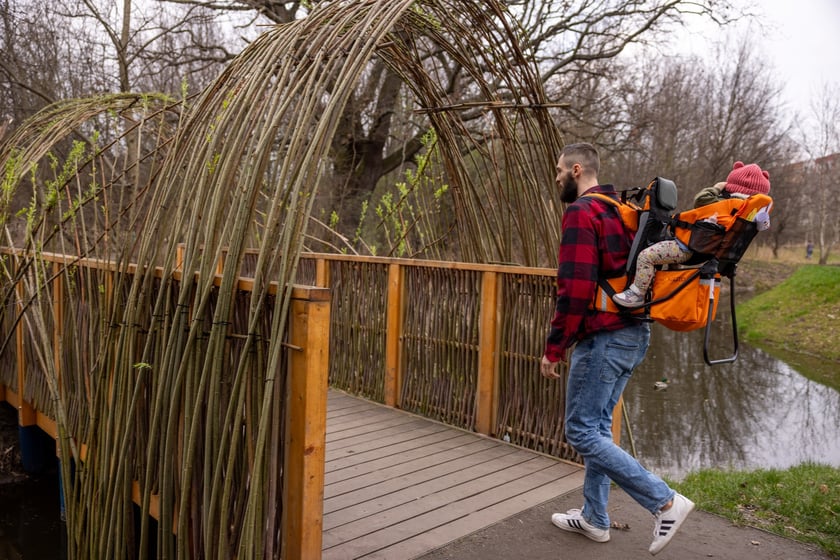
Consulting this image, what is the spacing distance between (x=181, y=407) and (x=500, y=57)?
9.84 ft

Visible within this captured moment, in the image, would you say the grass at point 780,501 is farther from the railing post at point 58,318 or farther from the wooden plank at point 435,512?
the railing post at point 58,318

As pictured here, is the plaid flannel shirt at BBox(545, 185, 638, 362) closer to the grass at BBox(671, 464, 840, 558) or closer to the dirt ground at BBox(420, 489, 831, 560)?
the dirt ground at BBox(420, 489, 831, 560)

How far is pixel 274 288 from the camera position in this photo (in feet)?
6.94

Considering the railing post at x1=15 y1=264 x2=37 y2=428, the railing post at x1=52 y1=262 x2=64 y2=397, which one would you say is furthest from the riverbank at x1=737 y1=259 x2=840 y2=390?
the railing post at x1=15 y1=264 x2=37 y2=428

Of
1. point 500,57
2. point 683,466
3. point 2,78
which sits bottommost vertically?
point 683,466

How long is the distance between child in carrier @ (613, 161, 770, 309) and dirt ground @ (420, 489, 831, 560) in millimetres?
1077

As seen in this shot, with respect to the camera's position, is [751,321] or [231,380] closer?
[231,380]

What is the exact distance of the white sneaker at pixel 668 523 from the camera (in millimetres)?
2369

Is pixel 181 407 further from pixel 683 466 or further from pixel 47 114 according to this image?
pixel 683 466

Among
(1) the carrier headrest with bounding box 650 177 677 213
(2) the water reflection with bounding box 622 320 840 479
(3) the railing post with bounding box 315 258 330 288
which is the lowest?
(2) the water reflection with bounding box 622 320 840 479

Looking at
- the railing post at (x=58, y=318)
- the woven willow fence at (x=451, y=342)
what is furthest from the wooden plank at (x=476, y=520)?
the railing post at (x=58, y=318)

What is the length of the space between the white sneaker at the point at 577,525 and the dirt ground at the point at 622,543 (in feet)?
0.08

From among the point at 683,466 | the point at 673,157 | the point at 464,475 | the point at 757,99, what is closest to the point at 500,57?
the point at 464,475

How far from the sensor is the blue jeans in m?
2.40
